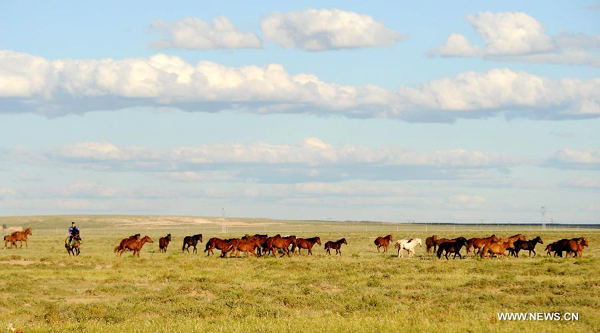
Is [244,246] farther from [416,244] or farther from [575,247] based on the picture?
[575,247]

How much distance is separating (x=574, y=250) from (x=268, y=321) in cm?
2807

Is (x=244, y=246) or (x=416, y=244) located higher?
(x=416, y=244)

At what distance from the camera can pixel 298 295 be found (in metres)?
26.1

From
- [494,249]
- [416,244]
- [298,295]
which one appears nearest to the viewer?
[298,295]

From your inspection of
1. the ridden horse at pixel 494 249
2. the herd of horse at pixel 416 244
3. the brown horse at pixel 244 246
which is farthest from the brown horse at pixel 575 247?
the brown horse at pixel 244 246

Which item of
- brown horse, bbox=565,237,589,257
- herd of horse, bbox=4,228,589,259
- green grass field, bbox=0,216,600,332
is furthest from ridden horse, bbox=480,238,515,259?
brown horse, bbox=565,237,589,257

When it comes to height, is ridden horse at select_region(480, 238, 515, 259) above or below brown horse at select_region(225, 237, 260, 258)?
above

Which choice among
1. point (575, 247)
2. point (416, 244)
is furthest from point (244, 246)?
point (575, 247)

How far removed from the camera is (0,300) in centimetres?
2547

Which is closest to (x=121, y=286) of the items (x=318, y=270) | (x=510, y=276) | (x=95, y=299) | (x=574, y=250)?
(x=95, y=299)

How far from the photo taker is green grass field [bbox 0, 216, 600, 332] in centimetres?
2047

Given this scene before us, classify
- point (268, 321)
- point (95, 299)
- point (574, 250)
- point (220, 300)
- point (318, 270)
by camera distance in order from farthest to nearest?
point (574, 250) < point (318, 270) < point (95, 299) < point (220, 300) < point (268, 321)

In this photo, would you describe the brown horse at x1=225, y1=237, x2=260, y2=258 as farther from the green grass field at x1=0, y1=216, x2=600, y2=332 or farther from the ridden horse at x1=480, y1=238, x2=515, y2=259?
the ridden horse at x1=480, y1=238, x2=515, y2=259

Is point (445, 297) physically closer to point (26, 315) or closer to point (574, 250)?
point (26, 315)
